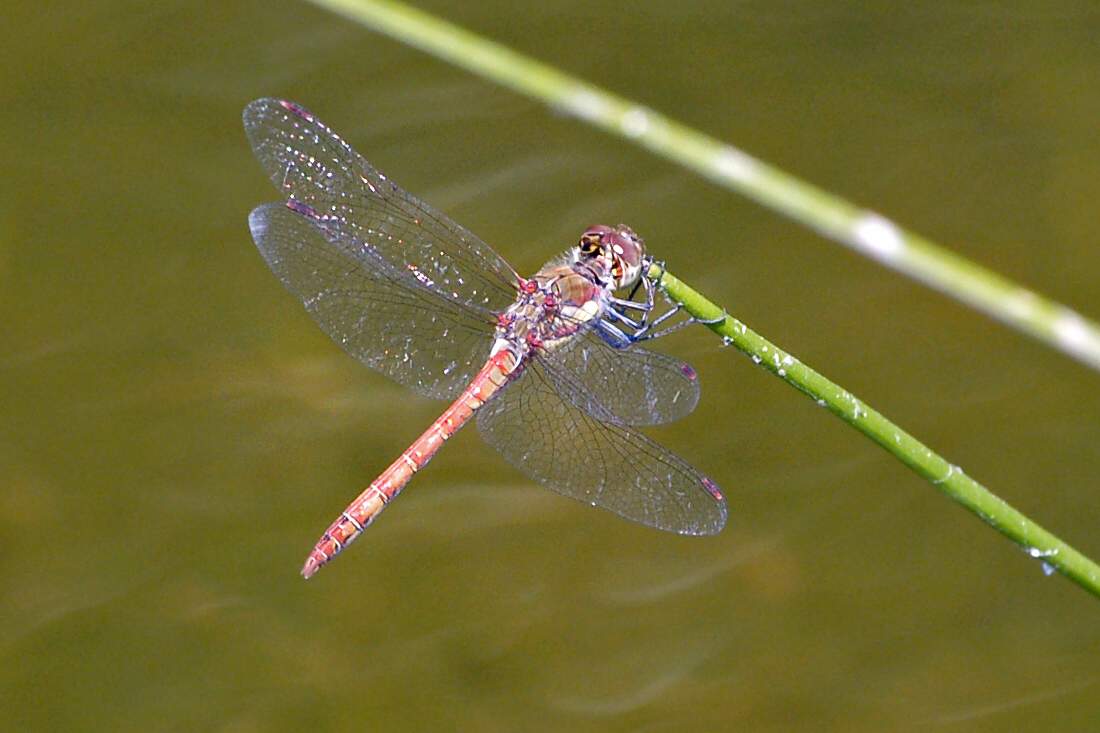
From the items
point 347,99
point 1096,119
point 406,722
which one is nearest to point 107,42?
point 347,99

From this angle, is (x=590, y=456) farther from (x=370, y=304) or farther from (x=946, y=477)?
(x=946, y=477)

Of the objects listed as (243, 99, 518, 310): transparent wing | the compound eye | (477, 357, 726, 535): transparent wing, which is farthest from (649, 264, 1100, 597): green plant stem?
(243, 99, 518, 310): transparent wing

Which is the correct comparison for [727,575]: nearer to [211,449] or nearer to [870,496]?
[870,496]

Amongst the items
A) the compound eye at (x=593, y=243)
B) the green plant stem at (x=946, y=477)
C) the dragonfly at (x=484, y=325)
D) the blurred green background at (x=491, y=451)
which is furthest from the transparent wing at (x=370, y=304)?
the green plant stem at (x=946, y=477)

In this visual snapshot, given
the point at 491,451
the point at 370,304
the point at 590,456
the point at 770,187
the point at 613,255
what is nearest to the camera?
the point at 770,187

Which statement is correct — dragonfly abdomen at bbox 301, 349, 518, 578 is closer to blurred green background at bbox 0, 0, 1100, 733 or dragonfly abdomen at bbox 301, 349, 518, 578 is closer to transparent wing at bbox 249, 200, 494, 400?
transparent wing at bbox 249, 200, 494, 400

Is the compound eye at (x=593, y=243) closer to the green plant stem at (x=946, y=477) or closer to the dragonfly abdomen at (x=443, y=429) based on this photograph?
the dragonfly abdomen at (x=443, y=429)

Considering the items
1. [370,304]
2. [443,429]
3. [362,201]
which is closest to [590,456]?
[443,429]

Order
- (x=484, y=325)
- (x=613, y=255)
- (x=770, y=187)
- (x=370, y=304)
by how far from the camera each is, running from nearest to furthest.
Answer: (x=770, y=187) → (x=613, y=255) → (x=370, y=304) → (x=484, y=325)
